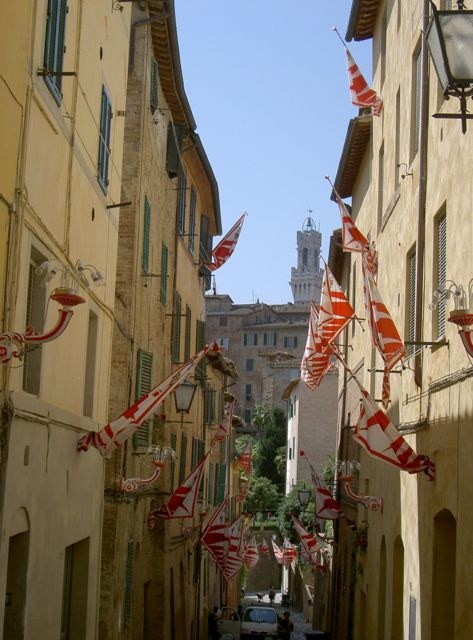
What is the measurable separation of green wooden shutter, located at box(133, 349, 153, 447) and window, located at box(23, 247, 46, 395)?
840 centimetres

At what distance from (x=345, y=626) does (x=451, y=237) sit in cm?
1588

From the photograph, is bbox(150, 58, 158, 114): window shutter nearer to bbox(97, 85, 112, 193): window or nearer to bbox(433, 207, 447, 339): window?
bbox(97, 85, 112, 193): window

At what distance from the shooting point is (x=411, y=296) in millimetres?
17469

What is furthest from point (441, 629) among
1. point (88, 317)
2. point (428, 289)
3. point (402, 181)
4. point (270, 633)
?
point (270, 633)

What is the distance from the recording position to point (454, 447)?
1275 centimetres

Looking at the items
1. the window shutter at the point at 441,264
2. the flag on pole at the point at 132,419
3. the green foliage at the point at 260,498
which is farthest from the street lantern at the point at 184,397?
the green foliage at the point at 260,498

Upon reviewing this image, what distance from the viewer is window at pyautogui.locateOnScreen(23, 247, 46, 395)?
11.1 m

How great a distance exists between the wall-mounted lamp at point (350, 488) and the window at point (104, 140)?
27.7ft

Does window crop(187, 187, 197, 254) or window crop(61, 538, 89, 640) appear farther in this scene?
window crop(187, 187, 197, 254)

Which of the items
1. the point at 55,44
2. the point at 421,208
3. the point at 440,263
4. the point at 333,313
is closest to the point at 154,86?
the point at 333,313

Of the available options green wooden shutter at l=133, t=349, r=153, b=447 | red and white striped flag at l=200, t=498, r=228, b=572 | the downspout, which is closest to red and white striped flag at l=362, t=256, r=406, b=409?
the downspout

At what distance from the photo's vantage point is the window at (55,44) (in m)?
10.9

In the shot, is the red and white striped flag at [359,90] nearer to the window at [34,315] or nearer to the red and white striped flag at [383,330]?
the red and white striped flag at [383,330]

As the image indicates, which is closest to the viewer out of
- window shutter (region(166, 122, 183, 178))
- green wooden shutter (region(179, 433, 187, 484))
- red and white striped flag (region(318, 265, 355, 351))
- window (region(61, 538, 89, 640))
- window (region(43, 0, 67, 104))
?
window (region(43, 0, 67, 104))
